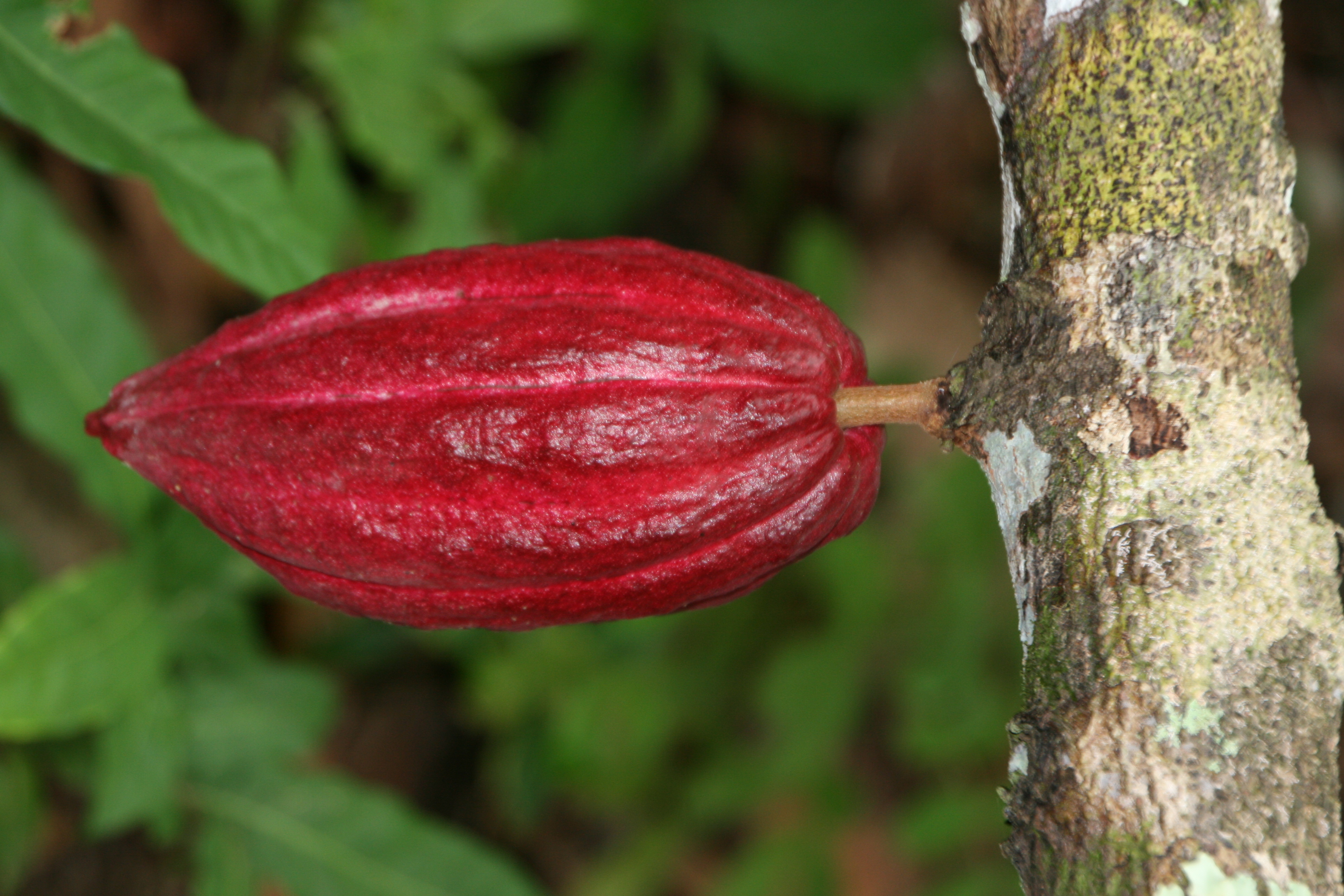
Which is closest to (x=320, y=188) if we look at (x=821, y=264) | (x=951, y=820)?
(x=821, y=264)

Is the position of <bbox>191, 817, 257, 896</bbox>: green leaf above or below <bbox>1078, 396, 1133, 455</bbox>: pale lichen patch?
below

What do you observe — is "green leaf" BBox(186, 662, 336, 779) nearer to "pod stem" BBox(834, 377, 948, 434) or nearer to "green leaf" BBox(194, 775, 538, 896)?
"green leaf" BBox(194, 775, 538, 896)

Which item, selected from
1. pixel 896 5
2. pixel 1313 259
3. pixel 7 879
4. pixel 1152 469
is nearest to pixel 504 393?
pixel 1152 469

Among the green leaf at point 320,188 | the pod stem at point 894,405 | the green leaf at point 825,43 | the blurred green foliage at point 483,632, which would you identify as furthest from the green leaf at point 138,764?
the green leaf at point 825,43

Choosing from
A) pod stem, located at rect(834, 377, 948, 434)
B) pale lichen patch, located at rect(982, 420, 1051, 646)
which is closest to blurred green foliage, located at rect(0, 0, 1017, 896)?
pod stem, located at rect(834, 377, 948, 434)

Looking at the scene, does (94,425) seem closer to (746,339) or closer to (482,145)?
(746,339)

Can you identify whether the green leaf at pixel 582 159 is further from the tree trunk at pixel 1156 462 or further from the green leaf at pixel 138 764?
the tree trunk at pixel 1156 462

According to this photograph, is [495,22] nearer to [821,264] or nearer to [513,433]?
[821,264]

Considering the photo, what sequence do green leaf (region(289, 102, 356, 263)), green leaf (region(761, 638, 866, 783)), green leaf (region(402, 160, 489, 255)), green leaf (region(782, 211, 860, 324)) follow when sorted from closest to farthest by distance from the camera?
green leaf (region(289, 102, 356, 263)) → green leaf (region(402, 160, 489, 255)) → green leaf (region(761, 638, 866, 783)) → green leaf (region(782, 211, 860, 324))
